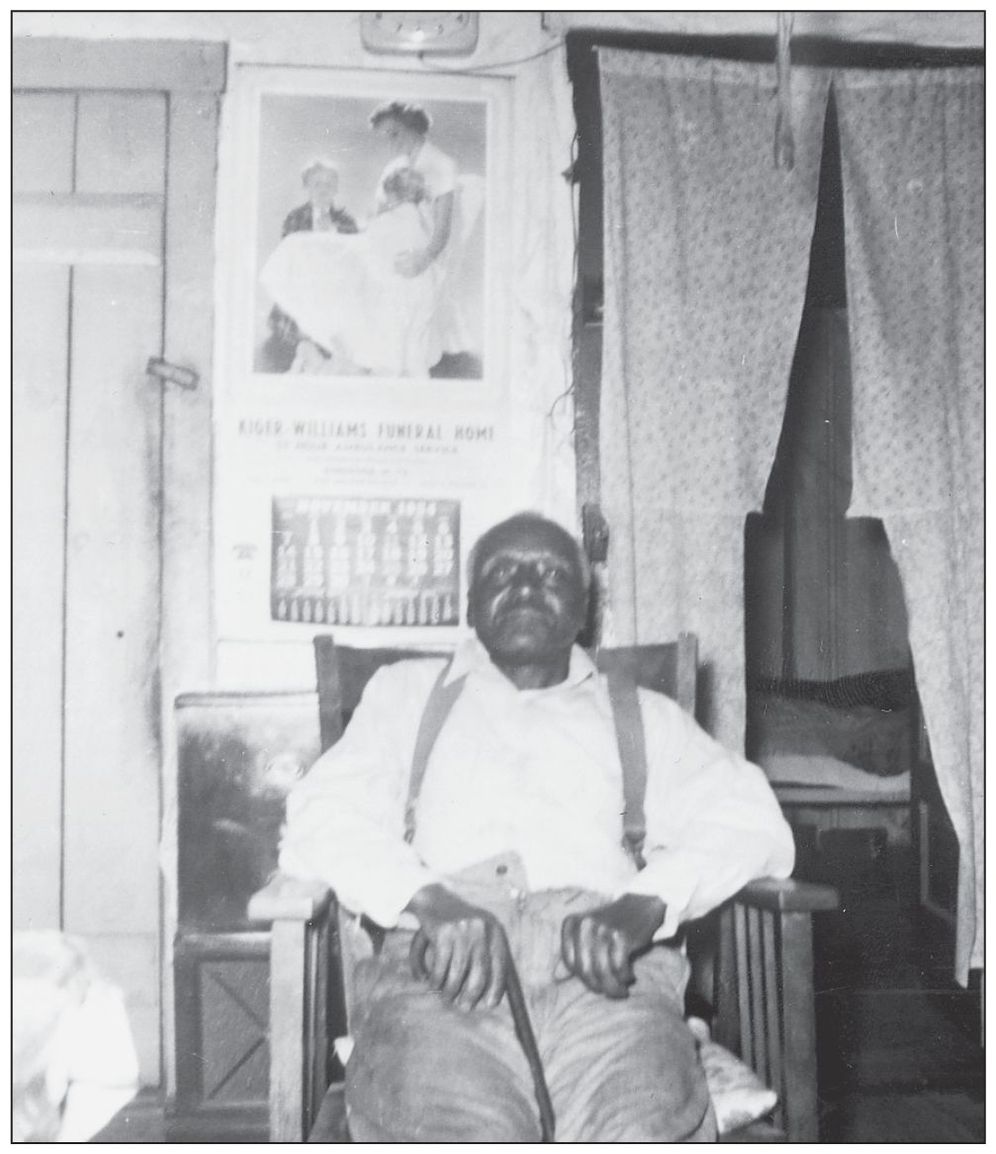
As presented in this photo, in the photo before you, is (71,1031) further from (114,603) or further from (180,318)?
(180,318)

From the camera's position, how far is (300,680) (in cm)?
240

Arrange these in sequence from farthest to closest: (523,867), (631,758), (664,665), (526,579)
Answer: (664,665) < (526,579) < (631,758) < (523,867)

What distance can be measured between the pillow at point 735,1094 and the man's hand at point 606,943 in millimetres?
189

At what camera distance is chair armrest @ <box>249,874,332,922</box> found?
134 cm

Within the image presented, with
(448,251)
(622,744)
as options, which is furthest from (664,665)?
(448,251)

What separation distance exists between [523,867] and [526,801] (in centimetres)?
11

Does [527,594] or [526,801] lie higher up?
[527,594]

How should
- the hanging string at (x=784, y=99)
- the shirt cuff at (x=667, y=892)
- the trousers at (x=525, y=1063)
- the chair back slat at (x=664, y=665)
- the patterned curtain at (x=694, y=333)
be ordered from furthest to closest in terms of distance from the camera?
Result: the patterned curtain at (x=694, y=333) < the hanging string at (x=784, y=99) < the chair back slat at (x=664, y=665) < the shirt cuff at (x=667, y=892) < the trousers at (x=525, y=1063)

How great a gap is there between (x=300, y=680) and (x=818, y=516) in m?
3.10

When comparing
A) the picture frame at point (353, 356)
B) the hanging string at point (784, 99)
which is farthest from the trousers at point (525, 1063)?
the hanging string at point (784, 99)

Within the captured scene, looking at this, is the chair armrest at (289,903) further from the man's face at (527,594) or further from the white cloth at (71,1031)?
the white cloth at (71,1031)

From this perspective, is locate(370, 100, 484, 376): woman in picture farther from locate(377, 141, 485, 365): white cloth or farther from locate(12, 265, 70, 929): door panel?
locate(12, 265, 70, 929): door panel

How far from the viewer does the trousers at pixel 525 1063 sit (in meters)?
1.27

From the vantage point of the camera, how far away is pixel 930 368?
2.39 m
